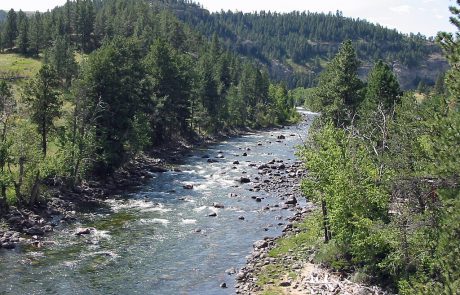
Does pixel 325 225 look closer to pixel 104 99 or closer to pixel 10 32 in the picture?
pixel 104 99

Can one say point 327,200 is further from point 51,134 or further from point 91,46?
point 91,46

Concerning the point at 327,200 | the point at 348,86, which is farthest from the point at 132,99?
the point at 327,200

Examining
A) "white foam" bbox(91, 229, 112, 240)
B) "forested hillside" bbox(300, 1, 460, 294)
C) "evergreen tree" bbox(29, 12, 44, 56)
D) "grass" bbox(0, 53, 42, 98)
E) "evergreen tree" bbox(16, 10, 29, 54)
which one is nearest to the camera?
"forested hillside" bbox(300, 1, 460, 294)

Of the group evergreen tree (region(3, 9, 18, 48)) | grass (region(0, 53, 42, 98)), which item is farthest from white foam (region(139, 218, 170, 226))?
evergreen tree (region(3, 9, 18, 48))

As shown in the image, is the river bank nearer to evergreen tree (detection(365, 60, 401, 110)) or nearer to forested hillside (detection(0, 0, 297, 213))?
forested hillside (detection(0, 0, 297, 213))

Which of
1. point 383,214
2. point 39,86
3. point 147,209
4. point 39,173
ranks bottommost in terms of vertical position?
point 147,209

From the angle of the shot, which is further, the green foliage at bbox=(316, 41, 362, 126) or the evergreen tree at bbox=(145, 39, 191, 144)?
the evergreen tree at bbox=(145, 39, 191, 144)

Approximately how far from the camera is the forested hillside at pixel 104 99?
5384 cm

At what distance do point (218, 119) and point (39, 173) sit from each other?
78.0 metres

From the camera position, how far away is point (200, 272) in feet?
127

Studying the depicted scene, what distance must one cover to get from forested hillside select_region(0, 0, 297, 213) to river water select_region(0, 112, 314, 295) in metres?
7.46

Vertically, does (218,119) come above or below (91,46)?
below

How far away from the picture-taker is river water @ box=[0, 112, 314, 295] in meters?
36.0

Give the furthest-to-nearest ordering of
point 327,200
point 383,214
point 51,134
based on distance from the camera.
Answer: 1. point 51,134
2. point 327,200
3. point 383,214
